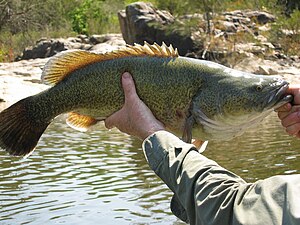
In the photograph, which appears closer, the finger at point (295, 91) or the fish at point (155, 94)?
the finger at point (295, 91)

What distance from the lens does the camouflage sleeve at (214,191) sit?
1.64m

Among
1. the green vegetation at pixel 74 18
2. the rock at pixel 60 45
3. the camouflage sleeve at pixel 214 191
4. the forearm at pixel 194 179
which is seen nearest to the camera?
the camouflage sleeve at pixel 214 191

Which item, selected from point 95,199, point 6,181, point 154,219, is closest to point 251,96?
point 154,219

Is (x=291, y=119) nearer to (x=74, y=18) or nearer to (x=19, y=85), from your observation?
(x=19, y=85)

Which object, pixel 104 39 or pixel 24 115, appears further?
pixel 104 39

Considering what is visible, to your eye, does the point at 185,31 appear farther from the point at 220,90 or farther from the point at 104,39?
the point at 220,90

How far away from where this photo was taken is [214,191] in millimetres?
1842

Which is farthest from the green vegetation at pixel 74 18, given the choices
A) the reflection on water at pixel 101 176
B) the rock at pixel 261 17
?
the reflection on water at pixel 101 176

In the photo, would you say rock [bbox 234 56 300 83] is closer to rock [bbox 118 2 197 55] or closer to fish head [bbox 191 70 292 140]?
rock [bbox 118 2 197 55]

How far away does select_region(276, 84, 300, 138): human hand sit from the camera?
250 cm

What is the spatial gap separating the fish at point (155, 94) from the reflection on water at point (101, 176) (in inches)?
107

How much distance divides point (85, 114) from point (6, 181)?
4591 mm

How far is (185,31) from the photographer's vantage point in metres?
24.4

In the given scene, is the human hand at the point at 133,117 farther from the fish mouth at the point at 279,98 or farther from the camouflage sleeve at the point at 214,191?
the fish mouth at the point at 279,98
